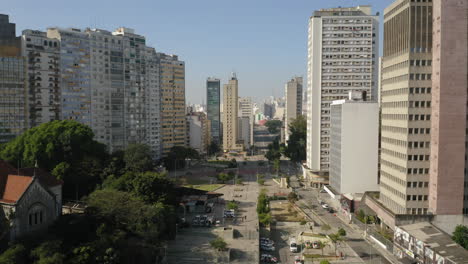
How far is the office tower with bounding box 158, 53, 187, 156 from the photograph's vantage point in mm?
112250

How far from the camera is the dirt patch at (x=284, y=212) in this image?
6185cm

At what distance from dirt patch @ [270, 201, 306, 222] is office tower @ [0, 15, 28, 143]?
47366 millimetres

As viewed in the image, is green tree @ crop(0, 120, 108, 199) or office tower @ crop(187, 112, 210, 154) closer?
green tree @ crop(0, 120, 108, 199)

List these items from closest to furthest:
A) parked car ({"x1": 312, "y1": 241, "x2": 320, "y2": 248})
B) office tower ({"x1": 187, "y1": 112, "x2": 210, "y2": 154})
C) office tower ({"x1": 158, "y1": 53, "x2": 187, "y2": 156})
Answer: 1. parked car ({"x1": 312, "y1": 241, "x2": 320, "y2": 248})
2. office tower ({"x1": 158, "y1": 53, "x2": 187, "y2": 156})
3. office tower ({"x1": 187, "y1": 112, "x2": 210, "y2": 154})

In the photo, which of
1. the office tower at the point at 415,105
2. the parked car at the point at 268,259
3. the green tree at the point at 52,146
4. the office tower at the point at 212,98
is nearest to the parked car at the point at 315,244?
the parked car at the point at 268,259

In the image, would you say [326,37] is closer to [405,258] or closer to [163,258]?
[405,258]

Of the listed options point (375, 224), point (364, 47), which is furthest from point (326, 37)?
point (375, 224)

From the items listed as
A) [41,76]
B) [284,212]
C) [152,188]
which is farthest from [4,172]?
[41,76]

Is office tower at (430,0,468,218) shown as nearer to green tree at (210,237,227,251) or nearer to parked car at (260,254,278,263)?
parked car at (260,254,278,263)

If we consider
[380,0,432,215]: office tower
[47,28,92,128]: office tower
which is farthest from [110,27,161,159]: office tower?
[380,0,432,215]: office tower

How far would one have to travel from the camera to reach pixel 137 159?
71.1m

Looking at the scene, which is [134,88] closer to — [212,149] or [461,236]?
[212,149]

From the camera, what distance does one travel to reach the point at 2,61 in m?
74.4

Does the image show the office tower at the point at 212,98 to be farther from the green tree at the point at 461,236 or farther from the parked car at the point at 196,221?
the green tree at the point at 461,236
